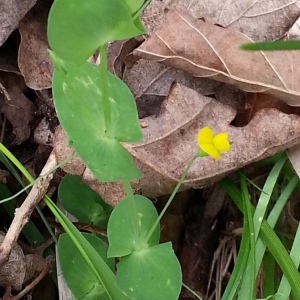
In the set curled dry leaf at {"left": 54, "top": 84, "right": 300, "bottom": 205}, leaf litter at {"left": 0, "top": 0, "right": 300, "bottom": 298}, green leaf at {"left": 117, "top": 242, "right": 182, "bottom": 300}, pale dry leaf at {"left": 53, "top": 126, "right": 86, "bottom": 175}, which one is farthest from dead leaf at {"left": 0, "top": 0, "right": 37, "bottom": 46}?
green leaf at {"left": 117, "top": 242, "right": 182, "bottom": 300}

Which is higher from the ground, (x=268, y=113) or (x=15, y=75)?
(x=15, y=75)

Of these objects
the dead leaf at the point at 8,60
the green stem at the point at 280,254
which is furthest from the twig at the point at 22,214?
the green stem at the point at 280,254

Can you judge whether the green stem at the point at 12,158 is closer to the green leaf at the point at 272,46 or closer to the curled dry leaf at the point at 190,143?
the curled dry leaf at the point at 190,143

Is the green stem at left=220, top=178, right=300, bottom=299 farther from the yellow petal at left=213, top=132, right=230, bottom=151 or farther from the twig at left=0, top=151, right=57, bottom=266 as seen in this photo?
the twig at left=0, top=151, right=57, bottom=266

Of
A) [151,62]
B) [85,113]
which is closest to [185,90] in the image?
[151,62]

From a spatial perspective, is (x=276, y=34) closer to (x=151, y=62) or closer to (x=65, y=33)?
(x=151, y=62)

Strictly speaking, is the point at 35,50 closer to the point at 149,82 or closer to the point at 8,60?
the point at 8,60

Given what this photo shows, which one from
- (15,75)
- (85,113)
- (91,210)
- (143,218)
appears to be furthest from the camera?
(15,75)
